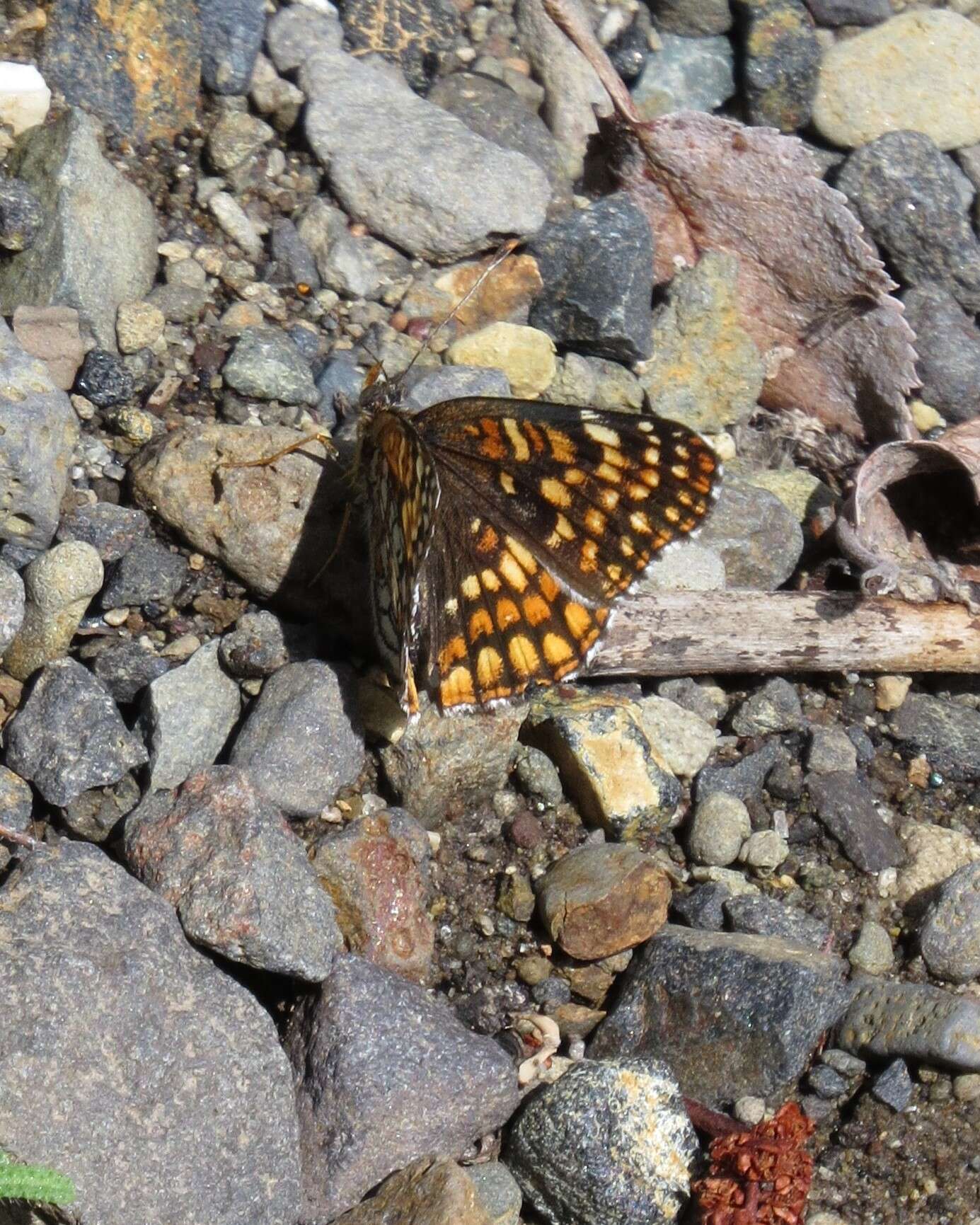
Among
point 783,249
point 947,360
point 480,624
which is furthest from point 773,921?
point 783,249

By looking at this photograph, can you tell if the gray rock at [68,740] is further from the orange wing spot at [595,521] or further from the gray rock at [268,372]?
the orange wing spot at [595,521]

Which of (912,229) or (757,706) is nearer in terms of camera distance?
(757,706)

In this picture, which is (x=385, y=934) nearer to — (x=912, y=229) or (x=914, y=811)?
(x=914, y=811)

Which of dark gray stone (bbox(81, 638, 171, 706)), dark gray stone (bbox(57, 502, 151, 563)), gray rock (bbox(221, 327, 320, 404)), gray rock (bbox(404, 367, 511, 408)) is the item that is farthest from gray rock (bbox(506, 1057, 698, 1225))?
gray rock (bbox(221, 327, 320, 404))

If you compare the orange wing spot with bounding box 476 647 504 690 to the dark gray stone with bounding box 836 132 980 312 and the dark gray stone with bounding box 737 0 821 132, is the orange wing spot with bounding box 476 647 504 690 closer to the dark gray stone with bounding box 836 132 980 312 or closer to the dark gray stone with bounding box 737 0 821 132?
the dark gray stone with bounding box 836 132 980 312

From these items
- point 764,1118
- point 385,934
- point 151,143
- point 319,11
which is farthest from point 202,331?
point 764,1118

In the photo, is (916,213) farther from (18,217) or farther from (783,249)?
(18,217)
